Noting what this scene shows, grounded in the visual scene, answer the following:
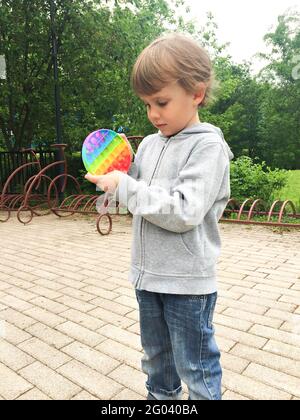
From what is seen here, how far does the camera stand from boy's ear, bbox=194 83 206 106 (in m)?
1.33

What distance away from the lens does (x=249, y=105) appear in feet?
76.7

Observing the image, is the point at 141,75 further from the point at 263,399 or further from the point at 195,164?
the point at 263,399

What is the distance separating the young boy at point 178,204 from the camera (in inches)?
51.2

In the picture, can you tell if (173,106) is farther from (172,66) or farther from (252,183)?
(252,183)

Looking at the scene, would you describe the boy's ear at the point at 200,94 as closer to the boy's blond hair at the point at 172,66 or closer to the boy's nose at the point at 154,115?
the boy's blond hair at the point at 172,66

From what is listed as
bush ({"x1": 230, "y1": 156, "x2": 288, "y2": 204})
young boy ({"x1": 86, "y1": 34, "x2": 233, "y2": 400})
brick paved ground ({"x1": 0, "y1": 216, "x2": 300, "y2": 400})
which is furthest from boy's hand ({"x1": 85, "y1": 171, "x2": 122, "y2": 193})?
bush ({"x1": 230, "y1": 156, "x2": 288, "y2": 204})

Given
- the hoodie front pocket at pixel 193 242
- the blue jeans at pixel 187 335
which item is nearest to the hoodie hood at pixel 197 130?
the hoodie front pocket at pixel 193 242

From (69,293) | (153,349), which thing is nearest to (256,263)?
(69,293)

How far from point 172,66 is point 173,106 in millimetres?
127

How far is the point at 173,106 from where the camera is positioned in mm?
Result: 1328

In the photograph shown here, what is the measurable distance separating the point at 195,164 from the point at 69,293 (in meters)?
2.34

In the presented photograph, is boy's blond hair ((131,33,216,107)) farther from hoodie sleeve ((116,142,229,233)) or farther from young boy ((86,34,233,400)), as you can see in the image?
hoodie sleeve ((116,142,229,233))
